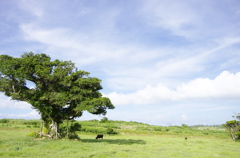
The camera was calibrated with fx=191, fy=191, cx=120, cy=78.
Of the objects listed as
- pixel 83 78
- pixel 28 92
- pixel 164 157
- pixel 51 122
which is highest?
pixel 83 78

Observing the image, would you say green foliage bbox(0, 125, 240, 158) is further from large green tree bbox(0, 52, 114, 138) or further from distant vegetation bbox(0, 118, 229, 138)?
distant vegetation bbox(0, 118, 229, 138)

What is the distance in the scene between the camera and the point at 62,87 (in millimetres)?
28406

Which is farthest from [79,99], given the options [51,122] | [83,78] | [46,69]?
[51,122]

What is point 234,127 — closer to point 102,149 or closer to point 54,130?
point 102,149

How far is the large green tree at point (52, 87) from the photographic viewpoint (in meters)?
25.6

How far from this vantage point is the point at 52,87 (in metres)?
27.8

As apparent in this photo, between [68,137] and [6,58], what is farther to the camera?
[68,137]

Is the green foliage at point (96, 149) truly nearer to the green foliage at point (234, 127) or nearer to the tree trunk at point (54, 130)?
the tree trunk at point (54, 130)

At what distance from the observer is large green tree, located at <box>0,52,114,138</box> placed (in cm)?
2558

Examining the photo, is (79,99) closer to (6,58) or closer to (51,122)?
(51,122)

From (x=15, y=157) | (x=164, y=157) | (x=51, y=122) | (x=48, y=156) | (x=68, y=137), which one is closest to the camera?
(x=15, y=157)

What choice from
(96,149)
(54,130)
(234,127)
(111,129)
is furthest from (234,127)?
(54,130)

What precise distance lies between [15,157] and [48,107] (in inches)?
512

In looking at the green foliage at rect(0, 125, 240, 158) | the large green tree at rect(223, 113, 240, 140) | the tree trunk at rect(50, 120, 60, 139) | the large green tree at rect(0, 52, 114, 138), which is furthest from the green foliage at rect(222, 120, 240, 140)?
the tree trunk at rect(50, 120, 60, 139)
